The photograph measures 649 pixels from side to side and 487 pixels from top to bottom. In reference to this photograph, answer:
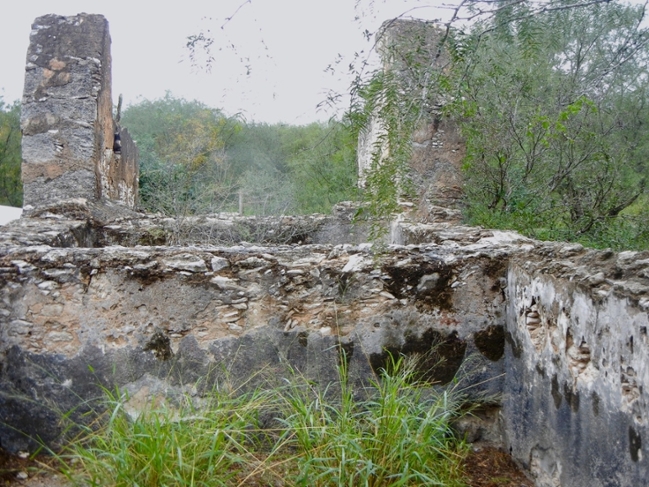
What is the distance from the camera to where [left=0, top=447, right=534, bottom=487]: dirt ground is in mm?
3025

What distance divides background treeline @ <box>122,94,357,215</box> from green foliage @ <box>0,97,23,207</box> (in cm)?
411

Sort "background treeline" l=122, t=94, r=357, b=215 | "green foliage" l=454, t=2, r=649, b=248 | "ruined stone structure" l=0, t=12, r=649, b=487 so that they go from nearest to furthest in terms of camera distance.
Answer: "ruined stone structure" l=0, t=12, r=649, b=487 < "green foliage" l=454, t=2, r=649, b=248 < "background treeline" l=122, t=94, r=357, b=215

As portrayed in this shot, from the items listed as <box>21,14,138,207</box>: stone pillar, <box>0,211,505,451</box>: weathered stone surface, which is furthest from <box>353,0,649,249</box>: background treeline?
<box>21,14,138,207</box>: stone pillar

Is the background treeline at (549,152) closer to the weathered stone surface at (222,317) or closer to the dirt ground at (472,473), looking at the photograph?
the weathered stone surface at (222,317)

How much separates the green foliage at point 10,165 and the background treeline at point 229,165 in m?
4.11

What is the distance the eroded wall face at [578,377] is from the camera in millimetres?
2180

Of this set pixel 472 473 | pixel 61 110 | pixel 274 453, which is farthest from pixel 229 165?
pixel 274 453

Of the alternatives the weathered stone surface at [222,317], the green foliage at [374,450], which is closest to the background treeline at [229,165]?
the weathered stone surface at [222,317]

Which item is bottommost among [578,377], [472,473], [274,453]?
[472,473]

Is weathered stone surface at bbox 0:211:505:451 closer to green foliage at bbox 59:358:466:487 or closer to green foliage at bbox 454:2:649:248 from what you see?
green foliage at bbox 59:358:466:487

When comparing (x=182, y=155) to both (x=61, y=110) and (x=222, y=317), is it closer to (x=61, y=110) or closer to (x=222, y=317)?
(x=61, y=110)

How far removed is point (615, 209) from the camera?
7.61 m

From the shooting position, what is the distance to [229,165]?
49.0ft

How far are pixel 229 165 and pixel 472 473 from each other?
41.1 ft
